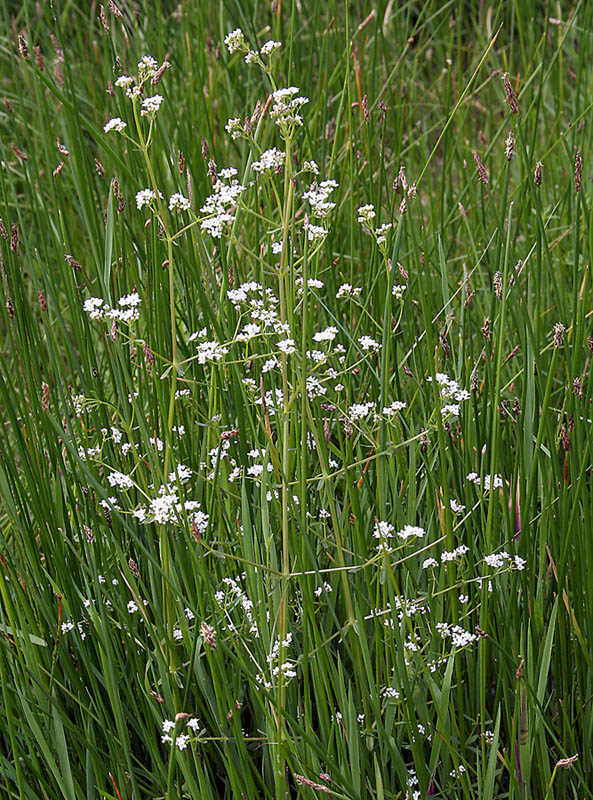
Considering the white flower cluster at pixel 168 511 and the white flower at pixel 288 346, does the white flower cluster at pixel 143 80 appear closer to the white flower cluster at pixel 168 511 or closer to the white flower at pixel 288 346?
the white flower at pixel 288 346

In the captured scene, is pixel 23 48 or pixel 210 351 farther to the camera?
pixel 23 48

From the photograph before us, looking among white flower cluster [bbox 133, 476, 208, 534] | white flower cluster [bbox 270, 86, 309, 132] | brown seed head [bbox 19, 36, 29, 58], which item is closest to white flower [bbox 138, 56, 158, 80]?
white flower cluster [bbox 270, 86, 309, 132]

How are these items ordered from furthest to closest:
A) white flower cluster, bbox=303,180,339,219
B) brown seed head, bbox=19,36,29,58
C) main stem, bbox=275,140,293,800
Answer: brown seed head, bbox=19,36,29,58, white flower cluster, bbox=303,180,339,219, main stem, bbox=275,140,293,800

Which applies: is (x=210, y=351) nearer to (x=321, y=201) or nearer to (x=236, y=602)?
(x=321, y=201)

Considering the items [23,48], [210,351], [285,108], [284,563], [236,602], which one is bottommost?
[236,602]

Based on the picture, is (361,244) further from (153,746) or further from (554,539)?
(153,746)

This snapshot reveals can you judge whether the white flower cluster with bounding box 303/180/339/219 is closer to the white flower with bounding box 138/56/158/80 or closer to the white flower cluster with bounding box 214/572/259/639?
the white flower with bounding box 138/56/158/80

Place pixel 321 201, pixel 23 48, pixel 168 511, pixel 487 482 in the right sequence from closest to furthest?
pixel 168 511 → pixel 321 201 → pixel 487 482 → pixel 23 48

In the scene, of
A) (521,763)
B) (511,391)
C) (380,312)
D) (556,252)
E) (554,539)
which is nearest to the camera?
(521,763)

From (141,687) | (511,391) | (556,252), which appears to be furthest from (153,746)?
(556,252)

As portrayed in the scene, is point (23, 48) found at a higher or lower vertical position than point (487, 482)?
higher

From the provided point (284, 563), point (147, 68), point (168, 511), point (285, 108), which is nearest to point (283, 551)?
point (284, 563)
